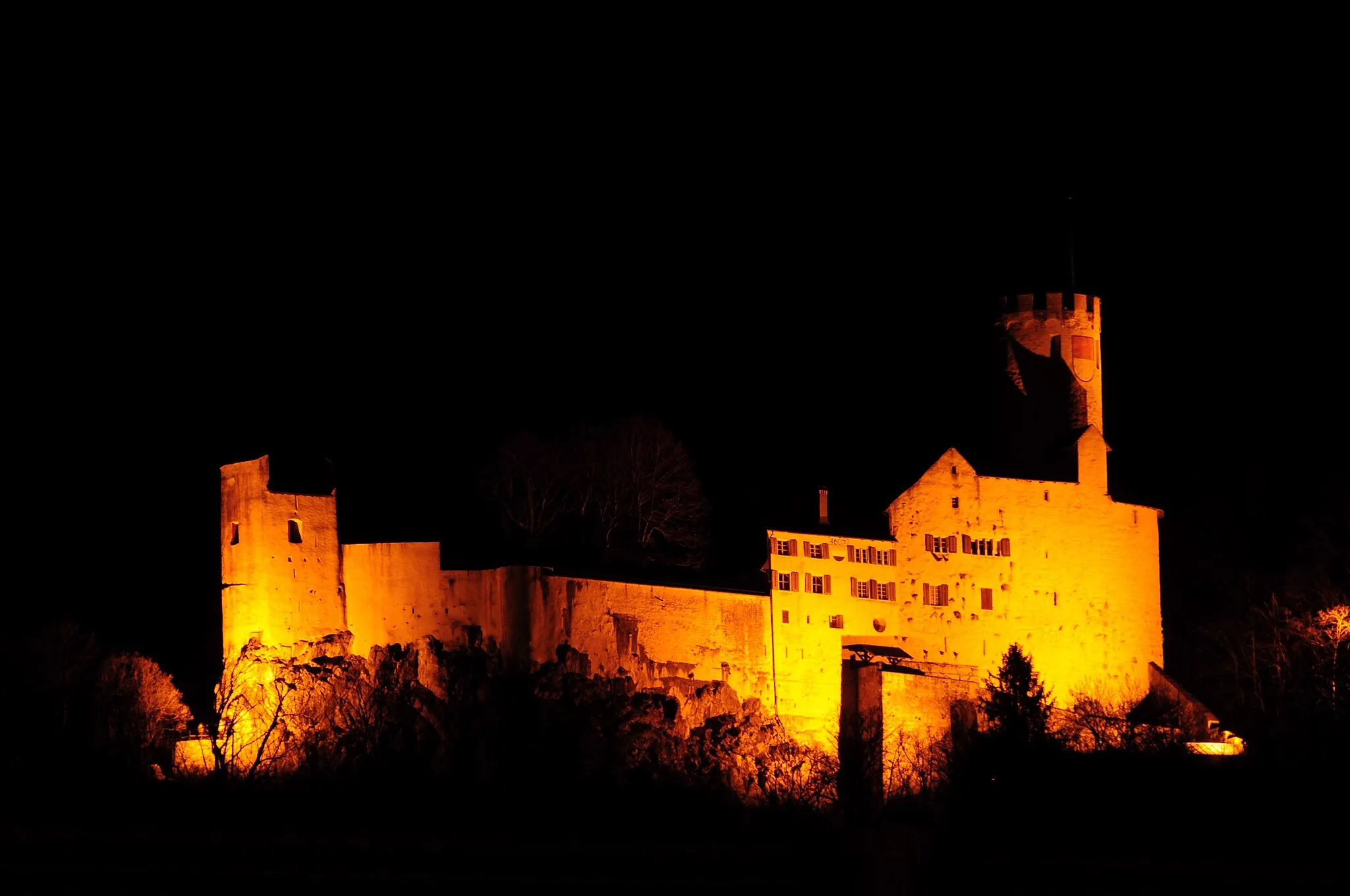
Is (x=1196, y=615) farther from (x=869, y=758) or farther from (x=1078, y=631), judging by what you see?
(x=869, y=758)

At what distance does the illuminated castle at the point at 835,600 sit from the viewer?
60.4m

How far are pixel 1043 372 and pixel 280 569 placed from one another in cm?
2589

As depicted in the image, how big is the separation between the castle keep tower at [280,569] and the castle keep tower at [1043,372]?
891 inches

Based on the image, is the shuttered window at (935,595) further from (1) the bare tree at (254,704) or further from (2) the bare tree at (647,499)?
(1) the bare tree at (254,704)

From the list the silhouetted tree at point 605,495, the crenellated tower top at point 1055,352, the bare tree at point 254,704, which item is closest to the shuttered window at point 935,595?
the silhouetted tree at point 605,495

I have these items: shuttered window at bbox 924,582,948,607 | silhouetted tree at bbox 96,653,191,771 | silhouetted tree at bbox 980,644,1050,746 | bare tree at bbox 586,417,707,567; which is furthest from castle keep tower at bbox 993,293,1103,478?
silhouetted tree at bbox 96,653,191,771

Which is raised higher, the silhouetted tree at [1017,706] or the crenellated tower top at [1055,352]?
the crenellated tower top at [1055,352]

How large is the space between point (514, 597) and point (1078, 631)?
18.2 metres

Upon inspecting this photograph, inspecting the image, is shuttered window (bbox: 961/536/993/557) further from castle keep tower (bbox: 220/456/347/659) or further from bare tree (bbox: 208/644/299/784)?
bare tree (bbox: 208/644/299/784)

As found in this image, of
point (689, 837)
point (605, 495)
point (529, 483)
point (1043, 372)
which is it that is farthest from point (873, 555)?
point (689, 837)

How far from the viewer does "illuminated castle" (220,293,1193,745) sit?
60438 millimetres

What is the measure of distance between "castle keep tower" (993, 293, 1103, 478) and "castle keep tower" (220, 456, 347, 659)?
22644mm

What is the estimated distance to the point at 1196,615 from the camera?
246ft

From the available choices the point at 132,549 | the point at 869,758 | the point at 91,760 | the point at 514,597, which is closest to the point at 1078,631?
the point at 869,758
